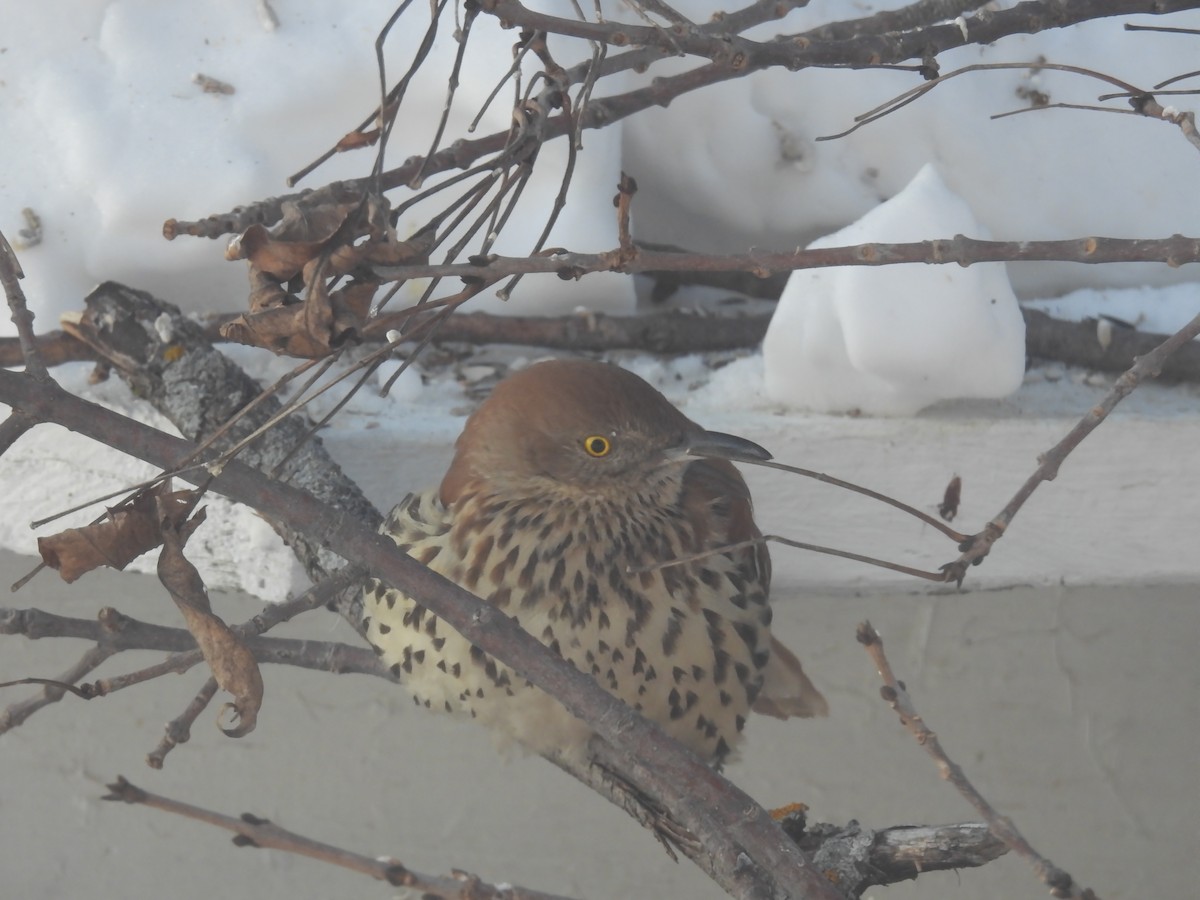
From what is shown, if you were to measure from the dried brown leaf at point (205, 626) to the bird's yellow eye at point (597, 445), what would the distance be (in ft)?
2.32

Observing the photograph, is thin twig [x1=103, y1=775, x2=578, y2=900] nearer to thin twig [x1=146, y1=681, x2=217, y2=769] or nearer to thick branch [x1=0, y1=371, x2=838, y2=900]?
thin twig [x1=146, y1=681, x2=217, y2=769]

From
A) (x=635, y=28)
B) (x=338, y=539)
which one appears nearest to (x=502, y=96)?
(x=635, y=28)

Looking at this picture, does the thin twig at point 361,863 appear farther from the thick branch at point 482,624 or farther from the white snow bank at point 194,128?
the white snow bank at point 194,128

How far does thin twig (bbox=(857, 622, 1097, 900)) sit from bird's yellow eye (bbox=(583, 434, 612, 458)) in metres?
0.69

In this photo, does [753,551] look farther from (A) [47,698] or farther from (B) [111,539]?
(B) [111,539]

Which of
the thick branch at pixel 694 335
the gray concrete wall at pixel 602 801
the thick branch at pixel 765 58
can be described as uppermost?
the thick branch at pixel 765 58

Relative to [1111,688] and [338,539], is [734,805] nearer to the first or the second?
[338,539]

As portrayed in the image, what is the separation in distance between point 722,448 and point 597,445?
0.15 meters

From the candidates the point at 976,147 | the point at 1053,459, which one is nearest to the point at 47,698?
the point at 1053,459

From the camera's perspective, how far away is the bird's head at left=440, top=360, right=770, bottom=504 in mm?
1548

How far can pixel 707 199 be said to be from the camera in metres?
2.15

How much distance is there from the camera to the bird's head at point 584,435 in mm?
1548

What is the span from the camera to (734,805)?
0.91 meters

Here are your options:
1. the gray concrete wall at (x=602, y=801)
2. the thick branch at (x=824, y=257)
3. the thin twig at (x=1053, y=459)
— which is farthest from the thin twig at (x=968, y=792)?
the gray concrete wall at (x=602, y=801)
